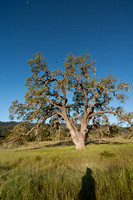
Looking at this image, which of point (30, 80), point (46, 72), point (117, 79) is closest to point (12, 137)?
point (30, 80)

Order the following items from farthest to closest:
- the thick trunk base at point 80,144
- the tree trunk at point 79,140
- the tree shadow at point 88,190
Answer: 1. the tree trunk at point 79,140
2. the thick trunk base at point 80,144
3. the tree shadow at point 88,190

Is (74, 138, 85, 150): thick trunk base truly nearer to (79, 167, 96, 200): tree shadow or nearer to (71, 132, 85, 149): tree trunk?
(71, 132, 85, 149): tree trunk

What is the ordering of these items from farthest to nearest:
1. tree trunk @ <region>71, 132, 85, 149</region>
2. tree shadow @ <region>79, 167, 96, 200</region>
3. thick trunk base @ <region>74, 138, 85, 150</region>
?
tree trunk @ <region>71, 132, 85, 149</region>
thick trunk base @ <region>74, 138, 85, 150</region>
tree shadow @ <region>79, 167, 96, 200</region>

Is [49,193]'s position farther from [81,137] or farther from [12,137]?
[12,137]

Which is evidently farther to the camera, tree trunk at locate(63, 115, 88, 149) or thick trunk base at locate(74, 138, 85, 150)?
tree trunk at locate(63, 115, 88, 149)

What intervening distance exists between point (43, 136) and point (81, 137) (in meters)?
7.09

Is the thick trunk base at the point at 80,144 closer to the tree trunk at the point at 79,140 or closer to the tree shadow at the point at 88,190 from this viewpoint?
the tree trunk at the point at 79,140

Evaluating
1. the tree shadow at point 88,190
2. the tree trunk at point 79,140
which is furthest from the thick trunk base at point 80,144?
the tree shadow at point 88,190

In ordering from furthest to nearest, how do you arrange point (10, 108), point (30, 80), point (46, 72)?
point (46, 72)
point (30, 80)
point (10, 108)

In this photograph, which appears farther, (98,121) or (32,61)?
(98,121)

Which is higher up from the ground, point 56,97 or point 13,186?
point 56,97

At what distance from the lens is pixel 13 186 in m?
3.20

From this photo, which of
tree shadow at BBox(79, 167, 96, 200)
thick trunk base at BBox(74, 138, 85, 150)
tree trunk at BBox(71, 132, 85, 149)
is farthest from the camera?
tree trunk at BBox(71, 132, 85, 149)

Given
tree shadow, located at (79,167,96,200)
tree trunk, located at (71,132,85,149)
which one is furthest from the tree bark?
tree shadow, located at (79,167,96,200)
